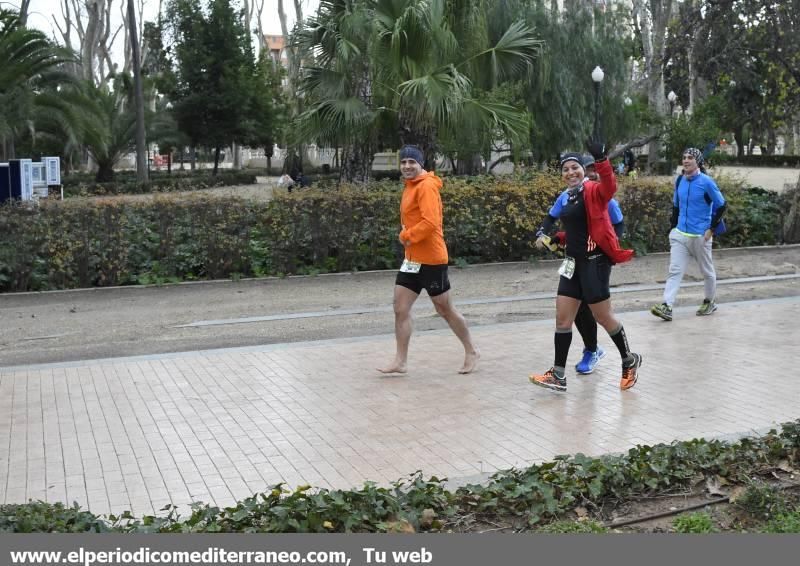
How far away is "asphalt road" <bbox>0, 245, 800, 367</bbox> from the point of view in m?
9.84

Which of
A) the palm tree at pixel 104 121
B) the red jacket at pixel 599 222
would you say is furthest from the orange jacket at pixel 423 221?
the palm tree at pixel 104 121

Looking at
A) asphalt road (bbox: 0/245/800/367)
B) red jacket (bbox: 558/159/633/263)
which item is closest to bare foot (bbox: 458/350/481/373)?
red jacket (bbox: 558/159/633/263)

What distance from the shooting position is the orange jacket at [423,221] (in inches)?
297

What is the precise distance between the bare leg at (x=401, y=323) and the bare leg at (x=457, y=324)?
197mm

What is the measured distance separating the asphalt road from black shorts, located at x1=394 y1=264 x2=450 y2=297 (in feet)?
7.75

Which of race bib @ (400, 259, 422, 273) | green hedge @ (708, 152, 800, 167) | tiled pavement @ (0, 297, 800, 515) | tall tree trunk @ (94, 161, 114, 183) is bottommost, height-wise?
tiled pavement @ (0, 297, 800, 515)

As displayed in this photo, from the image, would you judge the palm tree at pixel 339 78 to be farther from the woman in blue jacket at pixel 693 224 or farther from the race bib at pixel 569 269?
the race bib at pixel 569 269

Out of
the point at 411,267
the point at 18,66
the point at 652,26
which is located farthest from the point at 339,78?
the point at 652,26

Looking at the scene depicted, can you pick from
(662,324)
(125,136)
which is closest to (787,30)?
(662,324)

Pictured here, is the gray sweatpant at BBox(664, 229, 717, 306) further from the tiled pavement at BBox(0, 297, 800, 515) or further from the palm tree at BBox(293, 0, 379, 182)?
the palm tree at BBox(293, 0, 379, 182)

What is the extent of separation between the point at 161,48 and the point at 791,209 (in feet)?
188

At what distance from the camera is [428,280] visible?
7652 millimetres

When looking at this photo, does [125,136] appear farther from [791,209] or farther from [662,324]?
[662,324]

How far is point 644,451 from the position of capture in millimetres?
5191
